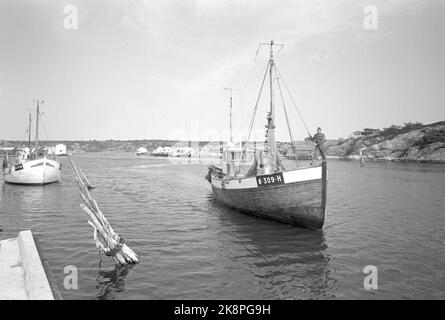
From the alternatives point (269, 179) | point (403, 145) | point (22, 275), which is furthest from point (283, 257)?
point (403, 145)

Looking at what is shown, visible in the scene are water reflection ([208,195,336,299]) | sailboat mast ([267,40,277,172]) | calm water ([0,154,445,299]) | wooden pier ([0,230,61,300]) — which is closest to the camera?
wooden pier ([0,230,61,300])

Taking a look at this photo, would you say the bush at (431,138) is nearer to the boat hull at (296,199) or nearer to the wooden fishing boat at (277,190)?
the wooden fishing boat at (277,190)

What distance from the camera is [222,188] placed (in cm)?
2467

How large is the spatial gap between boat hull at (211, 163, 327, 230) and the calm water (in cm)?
75

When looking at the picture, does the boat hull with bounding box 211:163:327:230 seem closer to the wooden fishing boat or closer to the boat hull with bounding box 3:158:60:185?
the wooden fishing boat

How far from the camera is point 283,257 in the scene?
531 inches

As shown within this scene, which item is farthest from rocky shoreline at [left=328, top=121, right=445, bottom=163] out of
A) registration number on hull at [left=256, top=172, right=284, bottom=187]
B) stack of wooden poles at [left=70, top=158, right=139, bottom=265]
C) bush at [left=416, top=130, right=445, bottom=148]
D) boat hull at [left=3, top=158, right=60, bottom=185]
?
stack of wooden poles at [left=70, top=158, right=139, bottom=265]

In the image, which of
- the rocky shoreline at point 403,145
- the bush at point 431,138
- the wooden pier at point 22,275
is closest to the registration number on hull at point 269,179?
the wooden pier at point 22,275

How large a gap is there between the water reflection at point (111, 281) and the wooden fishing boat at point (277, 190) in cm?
970

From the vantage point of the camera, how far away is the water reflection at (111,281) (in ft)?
31.9

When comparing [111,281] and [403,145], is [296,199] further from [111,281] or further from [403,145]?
[403,145]

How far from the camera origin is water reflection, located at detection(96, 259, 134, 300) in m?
9.71

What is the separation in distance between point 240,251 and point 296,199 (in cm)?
527
